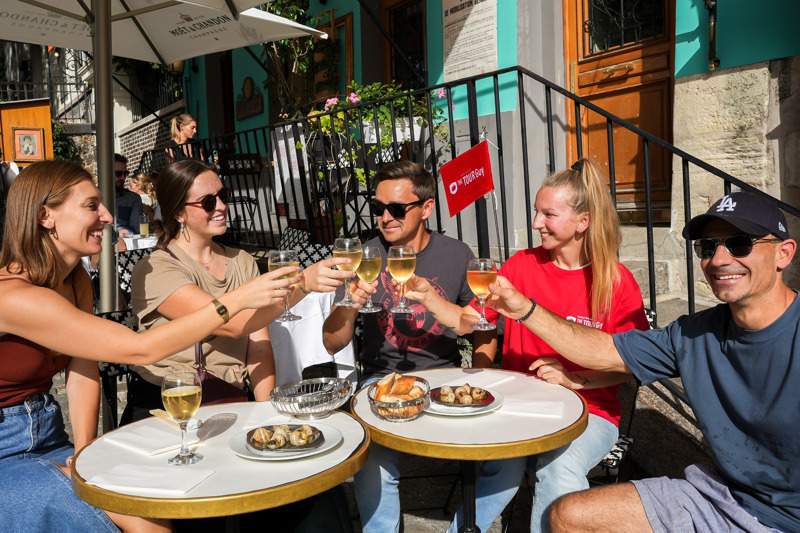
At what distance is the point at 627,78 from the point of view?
17.4ft

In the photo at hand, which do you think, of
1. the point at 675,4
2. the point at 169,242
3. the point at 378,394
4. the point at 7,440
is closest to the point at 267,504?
the point at 378,394

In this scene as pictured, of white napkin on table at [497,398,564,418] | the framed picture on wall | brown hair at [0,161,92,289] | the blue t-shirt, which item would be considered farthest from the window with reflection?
the framed picture on wall

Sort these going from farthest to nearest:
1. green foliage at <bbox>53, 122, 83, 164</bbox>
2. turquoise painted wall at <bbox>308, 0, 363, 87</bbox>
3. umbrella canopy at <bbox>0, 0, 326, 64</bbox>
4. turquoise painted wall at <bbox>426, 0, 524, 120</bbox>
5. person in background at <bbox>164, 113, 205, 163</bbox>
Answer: green foliage at <bbox>53, 122, 83, 164</bbox>, turquoise painted wall at <bbox>308, 0, 363, 87</bbox>, person in background at <bbox>164, 113, 205, 163</bbox>, turquoise painted wall at <bbox>426, 0, 524, 120</bbox>, umbrella canopy at <bbox>0, 0, 326, 64</bbox>

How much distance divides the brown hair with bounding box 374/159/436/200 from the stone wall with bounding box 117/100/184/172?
37.4 ft

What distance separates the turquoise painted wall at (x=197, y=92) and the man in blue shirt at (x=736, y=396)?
→ 1235 cm

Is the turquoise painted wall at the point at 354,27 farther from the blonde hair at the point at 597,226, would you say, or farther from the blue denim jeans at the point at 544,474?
the blue denim jeans at the point at 544,474

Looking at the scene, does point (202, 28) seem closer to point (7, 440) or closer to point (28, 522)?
point (7, 440)

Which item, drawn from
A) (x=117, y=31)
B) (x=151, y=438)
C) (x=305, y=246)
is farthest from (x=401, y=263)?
(x=117, y=31)

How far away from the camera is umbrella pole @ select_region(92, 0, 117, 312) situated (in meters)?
3.59

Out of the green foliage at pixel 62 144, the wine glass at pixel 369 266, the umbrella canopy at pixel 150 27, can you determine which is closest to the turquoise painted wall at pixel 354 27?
the umbrella canopy at pixel 150 27

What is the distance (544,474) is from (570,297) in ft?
2.46

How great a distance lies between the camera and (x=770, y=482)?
6.04ft

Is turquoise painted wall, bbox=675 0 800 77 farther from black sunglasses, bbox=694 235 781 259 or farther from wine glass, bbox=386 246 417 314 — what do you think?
wine glass, bbox=386 246 417 314

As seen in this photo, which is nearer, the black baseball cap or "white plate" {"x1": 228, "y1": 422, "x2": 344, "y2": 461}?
"white plate" {"x1": 228, "y1": 422, "x2": 344, "y2": 461}
